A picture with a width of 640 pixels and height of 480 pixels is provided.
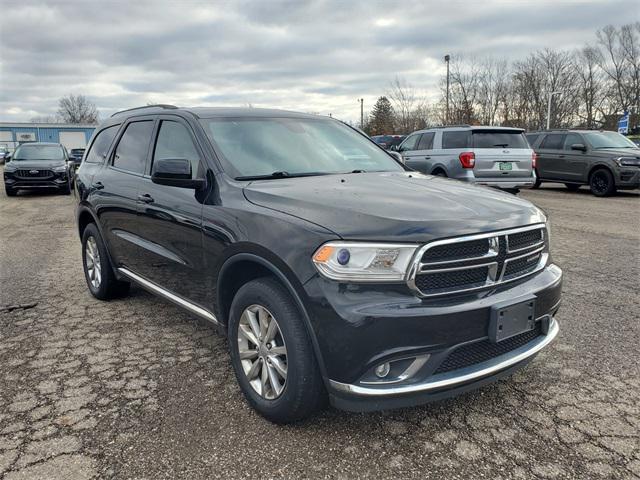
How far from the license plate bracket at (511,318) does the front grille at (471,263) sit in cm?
13

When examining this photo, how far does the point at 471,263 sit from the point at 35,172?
16388mm

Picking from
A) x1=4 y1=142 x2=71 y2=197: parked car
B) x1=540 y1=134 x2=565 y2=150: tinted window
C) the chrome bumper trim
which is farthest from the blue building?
the chrome bumper trim

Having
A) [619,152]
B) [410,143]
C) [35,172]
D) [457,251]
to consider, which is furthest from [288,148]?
[35,172]

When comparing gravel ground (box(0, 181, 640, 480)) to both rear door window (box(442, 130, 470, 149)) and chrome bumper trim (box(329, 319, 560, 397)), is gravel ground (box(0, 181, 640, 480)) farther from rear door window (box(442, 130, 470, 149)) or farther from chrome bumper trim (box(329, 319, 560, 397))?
rear door window (box(442, 130, 470, 149))

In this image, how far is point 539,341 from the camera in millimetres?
2883

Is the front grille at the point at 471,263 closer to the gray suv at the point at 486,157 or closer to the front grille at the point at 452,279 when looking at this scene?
the front grille at the point at 452,279

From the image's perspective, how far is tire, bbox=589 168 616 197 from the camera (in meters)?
13.9

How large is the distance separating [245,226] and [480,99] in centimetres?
4813

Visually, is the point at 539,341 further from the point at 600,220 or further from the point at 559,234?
the point at 600,220

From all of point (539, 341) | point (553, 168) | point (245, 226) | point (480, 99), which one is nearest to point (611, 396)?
point (539, 341)

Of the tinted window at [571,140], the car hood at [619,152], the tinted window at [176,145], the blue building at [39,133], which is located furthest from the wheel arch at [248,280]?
the blue building at [39,133]

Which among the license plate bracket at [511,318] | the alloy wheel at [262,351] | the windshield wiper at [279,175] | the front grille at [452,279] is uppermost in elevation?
the windshield wiper at [279,175]

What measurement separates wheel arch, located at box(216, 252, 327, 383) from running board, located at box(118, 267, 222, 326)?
18cm

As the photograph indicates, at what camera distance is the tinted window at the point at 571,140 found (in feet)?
48.7
